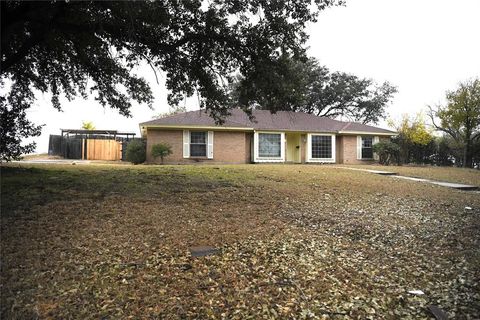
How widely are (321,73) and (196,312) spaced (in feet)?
Answer: 108

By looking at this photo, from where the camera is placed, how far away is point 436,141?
27.3 meters

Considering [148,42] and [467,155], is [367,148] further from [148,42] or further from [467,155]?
[148,42]

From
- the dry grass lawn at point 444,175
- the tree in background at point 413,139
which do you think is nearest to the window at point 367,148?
the tree in background at point 413,139

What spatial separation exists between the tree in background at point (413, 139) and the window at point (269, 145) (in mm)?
9402

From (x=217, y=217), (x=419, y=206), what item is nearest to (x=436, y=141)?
(x=419, y=206)

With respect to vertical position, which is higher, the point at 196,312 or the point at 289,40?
the point at 289,40

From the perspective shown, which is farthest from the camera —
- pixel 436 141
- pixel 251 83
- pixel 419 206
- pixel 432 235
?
pixel 436 141

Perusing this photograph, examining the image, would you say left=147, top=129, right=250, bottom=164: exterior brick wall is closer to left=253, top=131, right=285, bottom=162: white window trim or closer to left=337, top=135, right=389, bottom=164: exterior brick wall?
left=253, top=131, right=285, bottom=162: white window trim

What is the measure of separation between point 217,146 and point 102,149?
10.4 m

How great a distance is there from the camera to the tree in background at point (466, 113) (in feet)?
82.0

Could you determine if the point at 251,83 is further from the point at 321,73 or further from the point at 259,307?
the point at 321,73

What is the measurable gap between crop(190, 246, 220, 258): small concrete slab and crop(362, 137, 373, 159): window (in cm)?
2130

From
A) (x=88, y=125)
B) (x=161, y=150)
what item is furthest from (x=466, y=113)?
(x=88, y=125)

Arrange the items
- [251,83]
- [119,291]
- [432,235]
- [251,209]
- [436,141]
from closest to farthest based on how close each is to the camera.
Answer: [119,291]
[432,235]
[251,209]
[251,83]
[436,141]
